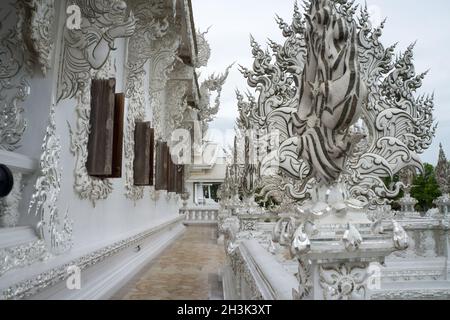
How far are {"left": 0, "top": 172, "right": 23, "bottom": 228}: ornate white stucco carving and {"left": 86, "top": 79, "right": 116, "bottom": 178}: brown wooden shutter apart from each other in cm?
91

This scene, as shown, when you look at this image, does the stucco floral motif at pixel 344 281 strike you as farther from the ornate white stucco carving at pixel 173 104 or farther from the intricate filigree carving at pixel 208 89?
the intricate filigree carving at pixel 208 89

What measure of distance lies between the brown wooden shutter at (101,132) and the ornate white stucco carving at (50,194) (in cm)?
50

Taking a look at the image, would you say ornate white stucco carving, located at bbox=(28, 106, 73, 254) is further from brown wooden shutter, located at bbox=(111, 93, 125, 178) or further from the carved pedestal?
the carved pedestal

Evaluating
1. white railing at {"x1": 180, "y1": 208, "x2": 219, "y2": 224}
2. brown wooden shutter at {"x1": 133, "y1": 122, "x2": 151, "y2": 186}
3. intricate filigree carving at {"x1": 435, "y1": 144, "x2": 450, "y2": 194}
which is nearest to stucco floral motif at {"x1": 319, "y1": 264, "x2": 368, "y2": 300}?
brown wooden shutter at {"x1": 133, "y1": 122, "x2": 151, "y2": 186}

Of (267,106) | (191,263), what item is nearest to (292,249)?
(267,106)

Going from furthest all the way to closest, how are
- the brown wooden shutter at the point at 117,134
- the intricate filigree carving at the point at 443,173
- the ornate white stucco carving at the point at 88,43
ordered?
1. the intricate filigree carving at the point at 443,173
2. the brown wooden shutter at the point at 117,134
3. the ornate white stucco carving at the point at 88,43

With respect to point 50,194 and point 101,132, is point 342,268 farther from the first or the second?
point 101,132

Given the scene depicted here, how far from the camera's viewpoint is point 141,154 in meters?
5.81

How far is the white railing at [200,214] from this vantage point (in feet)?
53.3

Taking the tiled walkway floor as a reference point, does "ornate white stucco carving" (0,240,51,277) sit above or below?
above

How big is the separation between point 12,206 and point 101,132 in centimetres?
115

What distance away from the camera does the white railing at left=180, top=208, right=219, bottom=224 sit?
53.3 ft

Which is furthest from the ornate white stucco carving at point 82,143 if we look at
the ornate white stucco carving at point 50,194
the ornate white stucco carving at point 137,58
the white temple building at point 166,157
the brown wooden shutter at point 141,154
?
the brown wooden shutter at point 141,154

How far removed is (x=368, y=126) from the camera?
18.4 ft
